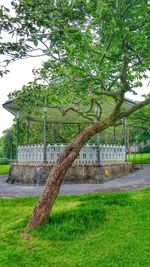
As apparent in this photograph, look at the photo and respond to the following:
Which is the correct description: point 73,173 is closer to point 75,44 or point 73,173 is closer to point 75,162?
point 75,162

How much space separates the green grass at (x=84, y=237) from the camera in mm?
4680

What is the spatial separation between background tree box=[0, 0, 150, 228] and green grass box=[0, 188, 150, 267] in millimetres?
609

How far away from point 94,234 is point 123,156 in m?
11.7

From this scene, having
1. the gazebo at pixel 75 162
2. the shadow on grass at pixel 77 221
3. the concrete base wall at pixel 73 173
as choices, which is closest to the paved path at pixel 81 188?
the concrete base wall at pixel 73 173

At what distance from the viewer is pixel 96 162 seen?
14.3 meters

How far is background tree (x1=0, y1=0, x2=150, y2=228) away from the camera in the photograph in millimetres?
4930

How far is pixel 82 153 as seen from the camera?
1454cm

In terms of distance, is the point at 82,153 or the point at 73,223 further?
the point at 82,153

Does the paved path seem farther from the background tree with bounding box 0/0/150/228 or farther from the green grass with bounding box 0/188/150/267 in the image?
the background tree with bounding box 0/0/150/228

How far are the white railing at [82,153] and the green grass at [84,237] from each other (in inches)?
255

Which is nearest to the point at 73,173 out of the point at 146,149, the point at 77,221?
the point at 77,221

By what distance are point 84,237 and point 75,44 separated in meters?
4.37

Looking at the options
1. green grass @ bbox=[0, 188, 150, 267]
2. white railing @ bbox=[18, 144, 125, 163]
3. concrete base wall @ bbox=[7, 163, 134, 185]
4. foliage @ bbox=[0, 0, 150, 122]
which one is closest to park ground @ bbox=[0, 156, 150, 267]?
green grass @ bbox=[0, 188, 150, 267]

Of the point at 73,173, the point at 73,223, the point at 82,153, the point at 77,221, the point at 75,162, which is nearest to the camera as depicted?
the point at 73,223
